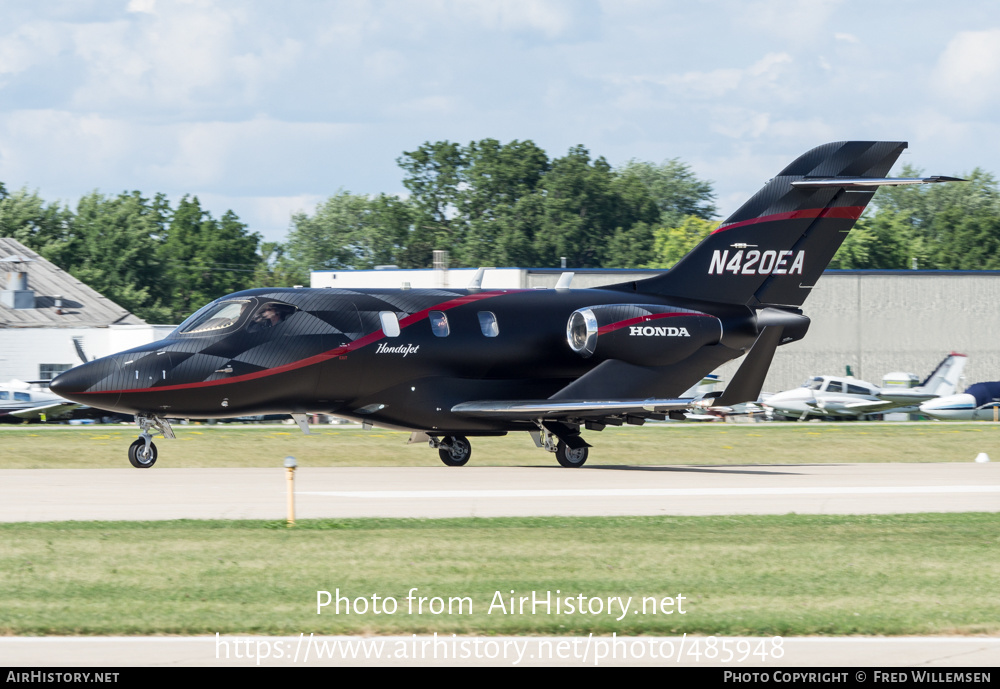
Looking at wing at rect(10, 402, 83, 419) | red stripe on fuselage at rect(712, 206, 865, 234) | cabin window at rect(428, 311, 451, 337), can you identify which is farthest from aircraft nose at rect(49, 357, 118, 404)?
wing at rect(10, 402, 83, 419)

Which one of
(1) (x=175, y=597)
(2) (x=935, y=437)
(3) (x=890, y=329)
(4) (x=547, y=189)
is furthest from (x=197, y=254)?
(1) (x=175, y=597)

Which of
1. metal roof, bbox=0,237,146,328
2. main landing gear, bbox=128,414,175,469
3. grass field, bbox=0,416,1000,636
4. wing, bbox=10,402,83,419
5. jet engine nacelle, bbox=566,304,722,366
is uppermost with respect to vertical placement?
metal roof, bbox=0,237,146,328

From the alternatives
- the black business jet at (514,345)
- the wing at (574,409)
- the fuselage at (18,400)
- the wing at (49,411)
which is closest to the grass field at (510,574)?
the wing at (574,409)

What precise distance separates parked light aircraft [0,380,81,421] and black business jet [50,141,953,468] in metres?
24.6

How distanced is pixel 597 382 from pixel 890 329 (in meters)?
41.0

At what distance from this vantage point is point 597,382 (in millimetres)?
28078

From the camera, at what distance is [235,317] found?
84.6 feet

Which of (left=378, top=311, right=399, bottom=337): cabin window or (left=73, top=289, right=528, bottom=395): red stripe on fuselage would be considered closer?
(left=73, top=289, right=528, bottom=395): red stripe on fuselage

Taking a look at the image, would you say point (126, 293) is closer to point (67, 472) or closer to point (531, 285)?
point (531, 285)

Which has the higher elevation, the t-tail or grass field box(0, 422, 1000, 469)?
the t-tail

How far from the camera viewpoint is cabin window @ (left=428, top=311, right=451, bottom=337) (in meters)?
27.4

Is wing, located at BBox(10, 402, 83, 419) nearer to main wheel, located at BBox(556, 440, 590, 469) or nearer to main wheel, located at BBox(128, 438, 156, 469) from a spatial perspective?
main wheel, located at BBox(128, 438, 156, 469)

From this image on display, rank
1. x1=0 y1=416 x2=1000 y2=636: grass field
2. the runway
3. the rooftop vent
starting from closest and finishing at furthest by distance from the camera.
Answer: x1=0 y1=416 x2=1000 y2=636: grass field, the runway, the rooftop vent

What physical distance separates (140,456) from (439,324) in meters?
6.62
